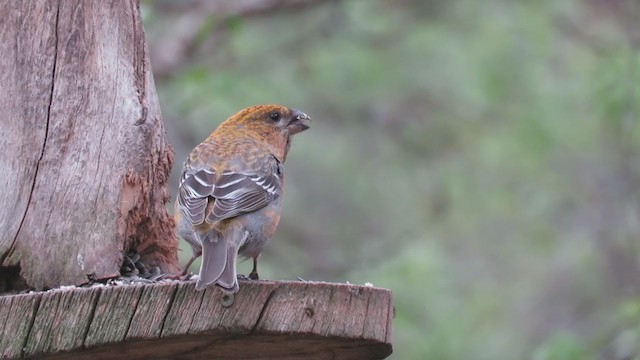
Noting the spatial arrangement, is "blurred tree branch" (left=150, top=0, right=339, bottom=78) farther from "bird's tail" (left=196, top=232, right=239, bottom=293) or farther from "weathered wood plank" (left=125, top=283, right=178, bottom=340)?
"weathered wood plank" (left=125, top=283, right=178, bottom=340)

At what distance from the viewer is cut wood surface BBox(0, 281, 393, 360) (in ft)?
15.5

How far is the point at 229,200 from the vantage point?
6.01 metres

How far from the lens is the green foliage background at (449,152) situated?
500 inches

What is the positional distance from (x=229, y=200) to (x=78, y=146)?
744 millimetres

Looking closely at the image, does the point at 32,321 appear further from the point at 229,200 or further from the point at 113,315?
the point at 229,200

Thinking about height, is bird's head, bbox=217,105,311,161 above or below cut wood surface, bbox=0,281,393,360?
above

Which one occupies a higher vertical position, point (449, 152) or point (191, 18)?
point (449, 152)

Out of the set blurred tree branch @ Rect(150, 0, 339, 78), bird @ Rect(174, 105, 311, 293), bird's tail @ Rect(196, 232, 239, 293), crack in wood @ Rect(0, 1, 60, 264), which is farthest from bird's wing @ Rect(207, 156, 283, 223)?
blurred tree branch @ Rect(150, 0, 339, 78)

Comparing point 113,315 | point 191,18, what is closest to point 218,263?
point 113,315

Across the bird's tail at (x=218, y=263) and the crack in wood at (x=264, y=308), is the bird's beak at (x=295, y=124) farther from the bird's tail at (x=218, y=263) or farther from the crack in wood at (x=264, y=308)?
the crack in wood at (x=264, y=308)

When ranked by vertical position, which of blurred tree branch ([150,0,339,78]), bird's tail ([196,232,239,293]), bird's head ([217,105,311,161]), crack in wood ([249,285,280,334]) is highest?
blurred tree branch ([150,0,339,78])

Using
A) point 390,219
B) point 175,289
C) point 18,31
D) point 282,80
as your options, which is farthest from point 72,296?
point 390,219

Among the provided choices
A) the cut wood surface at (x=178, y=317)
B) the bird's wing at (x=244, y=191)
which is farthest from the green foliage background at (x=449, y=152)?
the cut wood surface at (x=178, y=317)

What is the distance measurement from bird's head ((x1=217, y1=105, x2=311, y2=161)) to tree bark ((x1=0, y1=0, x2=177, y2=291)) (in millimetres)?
1083
